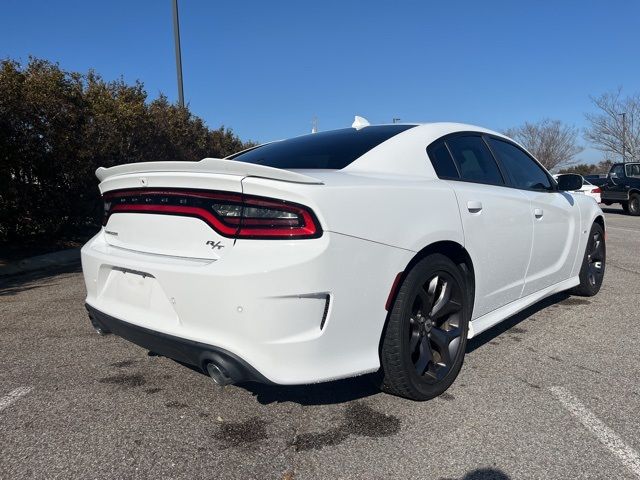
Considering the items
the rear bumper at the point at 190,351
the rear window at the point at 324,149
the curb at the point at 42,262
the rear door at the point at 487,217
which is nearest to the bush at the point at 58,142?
the curb at the point at 42,262

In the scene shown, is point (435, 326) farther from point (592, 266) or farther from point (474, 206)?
point (592, 266)

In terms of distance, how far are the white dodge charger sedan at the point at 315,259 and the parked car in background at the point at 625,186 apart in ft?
55.0

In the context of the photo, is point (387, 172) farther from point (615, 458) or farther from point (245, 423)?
point (615, 458)

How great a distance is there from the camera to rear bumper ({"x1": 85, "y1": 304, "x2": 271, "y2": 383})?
2244 millimetres

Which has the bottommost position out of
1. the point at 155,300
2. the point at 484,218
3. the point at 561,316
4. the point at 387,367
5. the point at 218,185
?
the point at 561,316

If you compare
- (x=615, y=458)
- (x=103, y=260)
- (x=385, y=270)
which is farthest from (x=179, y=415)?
(x=615, y=458)

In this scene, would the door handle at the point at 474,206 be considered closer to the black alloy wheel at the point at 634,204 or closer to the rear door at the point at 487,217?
the rear door at the point at 487,217

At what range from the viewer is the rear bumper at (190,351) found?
224 cm

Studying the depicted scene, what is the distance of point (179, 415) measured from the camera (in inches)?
106

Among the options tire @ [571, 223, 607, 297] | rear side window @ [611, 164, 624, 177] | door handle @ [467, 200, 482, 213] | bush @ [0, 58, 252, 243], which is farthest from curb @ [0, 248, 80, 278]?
rear side window @ [611, 164, 624, 177]

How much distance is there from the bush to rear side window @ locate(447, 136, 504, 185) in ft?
22.0

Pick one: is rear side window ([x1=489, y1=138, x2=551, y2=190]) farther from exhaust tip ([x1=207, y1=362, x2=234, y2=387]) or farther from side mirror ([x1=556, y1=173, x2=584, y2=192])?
exhaust tip ([x1=207, y1=362, x2=234, y2=387])

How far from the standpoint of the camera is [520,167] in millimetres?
4102

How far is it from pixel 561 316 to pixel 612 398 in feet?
5.60
